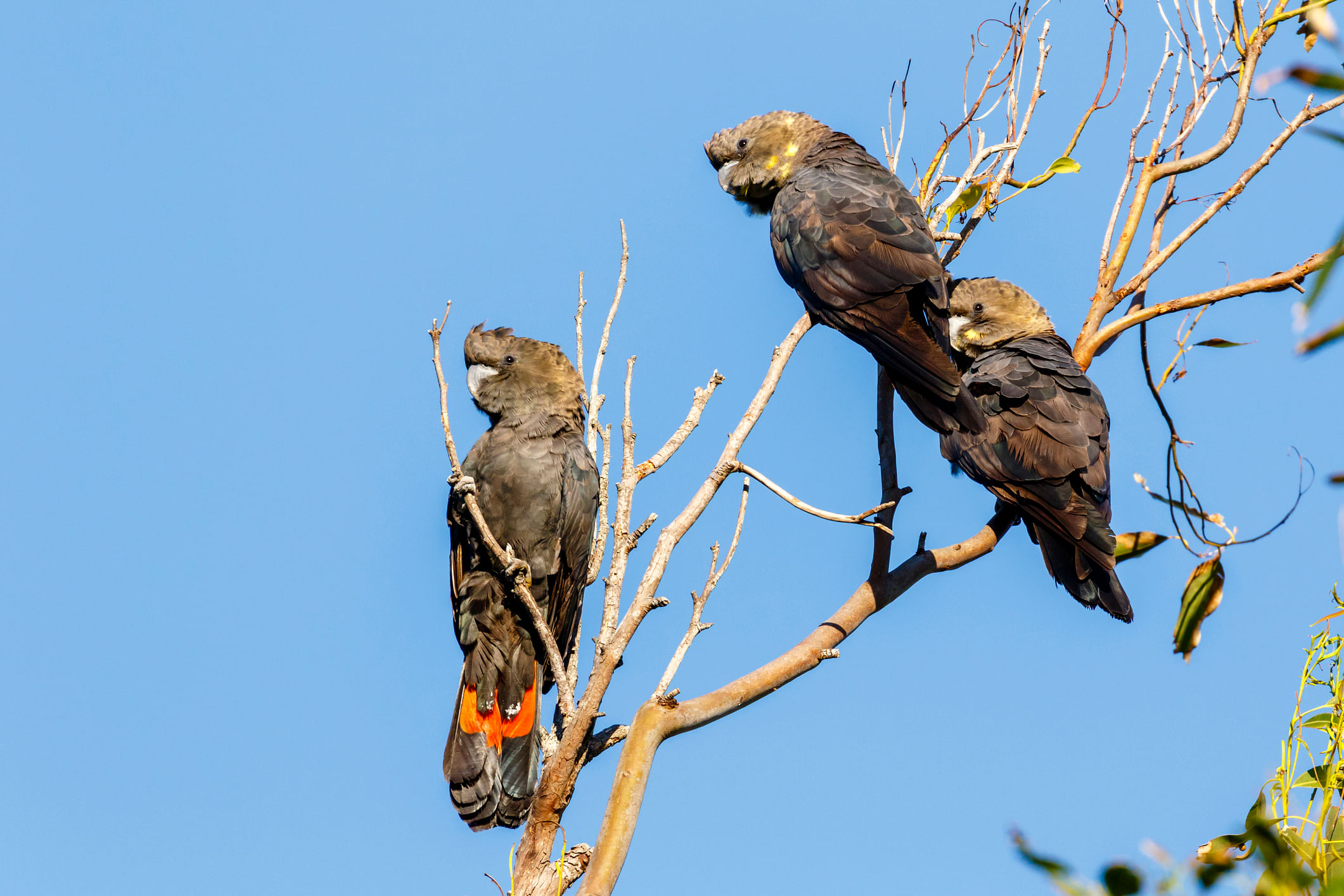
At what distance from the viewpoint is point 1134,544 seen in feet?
11.8

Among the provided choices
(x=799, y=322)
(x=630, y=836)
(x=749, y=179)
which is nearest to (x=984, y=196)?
(x=799, y=322)

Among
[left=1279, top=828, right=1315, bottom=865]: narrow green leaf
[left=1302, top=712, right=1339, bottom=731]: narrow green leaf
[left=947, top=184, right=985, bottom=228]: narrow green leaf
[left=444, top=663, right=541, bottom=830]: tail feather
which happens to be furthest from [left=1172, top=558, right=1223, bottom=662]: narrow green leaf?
[left=444, top=663, right=541, bottom=830]: tail feather

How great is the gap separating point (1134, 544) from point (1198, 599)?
0.81 m

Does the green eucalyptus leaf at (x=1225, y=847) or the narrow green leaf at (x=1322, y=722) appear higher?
the narrow green leaf at (x=1322, y=722)

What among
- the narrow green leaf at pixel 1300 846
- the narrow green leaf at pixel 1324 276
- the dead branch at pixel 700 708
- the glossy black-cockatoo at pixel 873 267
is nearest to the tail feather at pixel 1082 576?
the glossy black-cockatoo at pixel 873 267

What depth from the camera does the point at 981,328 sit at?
5773 mm

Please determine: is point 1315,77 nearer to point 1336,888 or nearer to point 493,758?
point 1336,888

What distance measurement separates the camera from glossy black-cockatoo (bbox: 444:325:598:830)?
4785mm

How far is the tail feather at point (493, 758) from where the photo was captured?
15.4ft

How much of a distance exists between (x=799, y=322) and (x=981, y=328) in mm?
1679

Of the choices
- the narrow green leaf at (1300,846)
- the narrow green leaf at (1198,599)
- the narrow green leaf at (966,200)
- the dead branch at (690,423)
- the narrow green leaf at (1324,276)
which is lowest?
the narrow green leaf at (1300,846)

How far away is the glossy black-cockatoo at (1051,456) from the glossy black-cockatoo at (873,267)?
0.26m

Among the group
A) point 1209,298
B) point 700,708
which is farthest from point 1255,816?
point 1209,298

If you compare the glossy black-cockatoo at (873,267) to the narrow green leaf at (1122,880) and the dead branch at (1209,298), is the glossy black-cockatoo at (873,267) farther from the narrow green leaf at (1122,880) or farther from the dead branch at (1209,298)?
the narrow green leaf at (1122,880)
